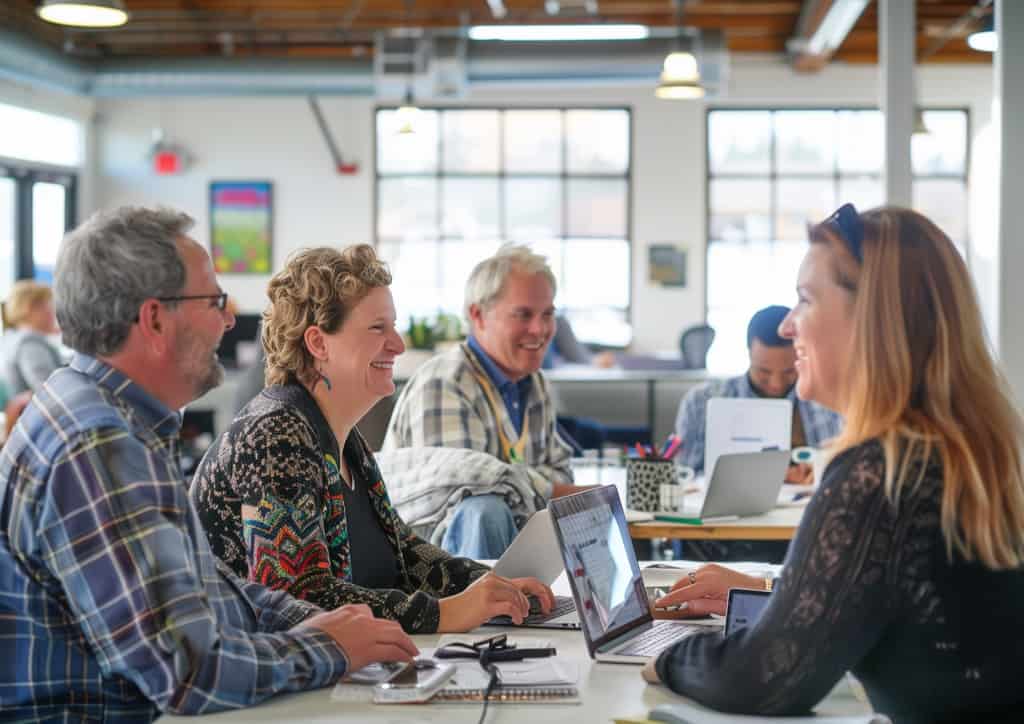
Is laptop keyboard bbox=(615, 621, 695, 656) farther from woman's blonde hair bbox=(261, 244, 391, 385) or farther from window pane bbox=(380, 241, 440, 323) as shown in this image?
window pane bbox=(380, 241, 440, 323)

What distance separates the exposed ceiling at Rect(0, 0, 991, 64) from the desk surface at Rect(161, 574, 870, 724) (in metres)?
9.71

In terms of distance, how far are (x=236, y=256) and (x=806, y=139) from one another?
626 cm

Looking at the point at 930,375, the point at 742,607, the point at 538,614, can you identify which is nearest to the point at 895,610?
the point at 930,375

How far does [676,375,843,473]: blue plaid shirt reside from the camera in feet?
14.3

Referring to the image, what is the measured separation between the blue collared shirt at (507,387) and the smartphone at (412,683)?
2028mm

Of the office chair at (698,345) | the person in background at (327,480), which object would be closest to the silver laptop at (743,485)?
the person in background at (327,480)

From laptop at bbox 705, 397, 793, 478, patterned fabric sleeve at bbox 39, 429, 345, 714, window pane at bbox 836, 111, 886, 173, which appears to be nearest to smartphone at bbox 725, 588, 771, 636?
patterned fabric sleeve at bbox 39, 429, 345, 714

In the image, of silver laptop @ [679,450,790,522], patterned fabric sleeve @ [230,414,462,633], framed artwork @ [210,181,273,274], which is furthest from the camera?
framed artwork @ [210,181,273,274]

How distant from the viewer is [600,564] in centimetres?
208

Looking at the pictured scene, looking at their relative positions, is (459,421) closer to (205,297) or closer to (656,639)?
(656,639)

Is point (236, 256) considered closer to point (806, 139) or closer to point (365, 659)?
point (806, 139)

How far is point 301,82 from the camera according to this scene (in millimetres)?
11391

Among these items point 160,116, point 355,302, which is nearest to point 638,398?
point 355,302

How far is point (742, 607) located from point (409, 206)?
11.6 metres
